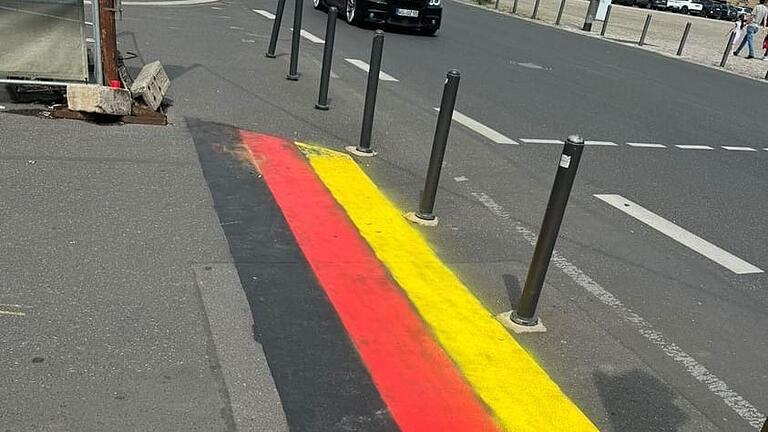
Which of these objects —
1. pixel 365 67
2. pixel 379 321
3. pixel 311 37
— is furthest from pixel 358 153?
pixel 311 37

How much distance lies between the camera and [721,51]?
23906 mm

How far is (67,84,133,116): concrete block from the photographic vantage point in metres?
6.09

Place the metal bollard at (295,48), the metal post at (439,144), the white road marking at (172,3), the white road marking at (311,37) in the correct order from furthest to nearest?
the white road marking at (172,3)
the white road marking at (311,37)
the metal bollard at (295,48)
the metal post at (439,144)

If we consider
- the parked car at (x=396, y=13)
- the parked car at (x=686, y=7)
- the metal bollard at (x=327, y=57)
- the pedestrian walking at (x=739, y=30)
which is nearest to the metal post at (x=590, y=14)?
the pedestrian walking at (x=739, y=30)

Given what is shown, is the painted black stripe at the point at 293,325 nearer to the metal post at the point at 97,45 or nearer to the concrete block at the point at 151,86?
the concrete block at the point at 151,86

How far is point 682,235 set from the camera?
5.55 metres

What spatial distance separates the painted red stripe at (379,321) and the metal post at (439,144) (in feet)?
2.07

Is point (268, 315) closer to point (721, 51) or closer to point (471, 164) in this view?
point (471, 164)

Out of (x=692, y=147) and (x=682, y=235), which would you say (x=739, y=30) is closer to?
(x=692, y=147)

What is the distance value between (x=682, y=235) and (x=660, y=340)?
1.97m

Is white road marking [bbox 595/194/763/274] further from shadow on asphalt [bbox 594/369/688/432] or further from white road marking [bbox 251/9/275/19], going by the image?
white road marking [bbox 251/9/275/19]

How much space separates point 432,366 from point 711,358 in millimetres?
1612

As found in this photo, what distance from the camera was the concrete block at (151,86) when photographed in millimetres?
6457

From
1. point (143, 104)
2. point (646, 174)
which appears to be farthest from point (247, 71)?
point (646, 174)
